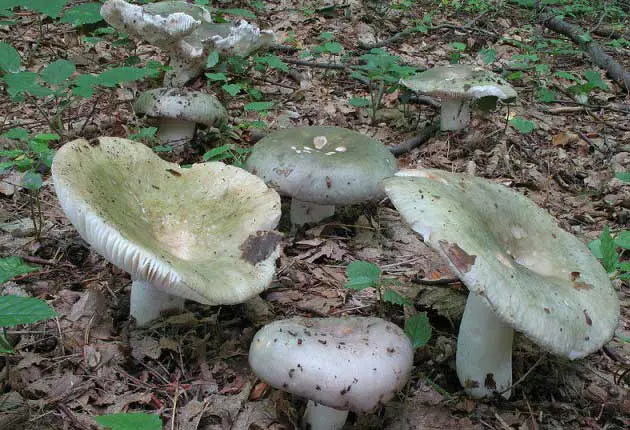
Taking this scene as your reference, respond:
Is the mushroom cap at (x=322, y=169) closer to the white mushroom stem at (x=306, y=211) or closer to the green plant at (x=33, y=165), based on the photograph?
the white mushroom stem at (x=306, y=211)

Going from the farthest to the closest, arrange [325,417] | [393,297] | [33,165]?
[33,165], [393,297], [325,417]

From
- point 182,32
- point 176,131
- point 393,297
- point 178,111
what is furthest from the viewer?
point 182,32

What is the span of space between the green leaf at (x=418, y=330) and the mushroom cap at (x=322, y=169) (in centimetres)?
127

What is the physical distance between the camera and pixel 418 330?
2.50m

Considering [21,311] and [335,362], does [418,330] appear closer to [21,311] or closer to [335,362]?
[335,362]

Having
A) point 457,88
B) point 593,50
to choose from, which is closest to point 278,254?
point 457,88

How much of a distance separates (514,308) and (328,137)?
2340 millimetres

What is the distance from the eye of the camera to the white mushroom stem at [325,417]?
2.33m

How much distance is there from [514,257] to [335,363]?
42.1 inches

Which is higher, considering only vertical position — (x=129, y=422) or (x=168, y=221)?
(x=129, y=422)

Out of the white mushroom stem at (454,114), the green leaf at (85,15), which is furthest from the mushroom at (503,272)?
the green leaf at (85,15)

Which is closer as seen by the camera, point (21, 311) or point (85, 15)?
point (21, 311)

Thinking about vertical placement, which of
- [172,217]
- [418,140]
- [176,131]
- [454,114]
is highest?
[172,217]

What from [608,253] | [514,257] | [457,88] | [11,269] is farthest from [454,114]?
[11,269]
